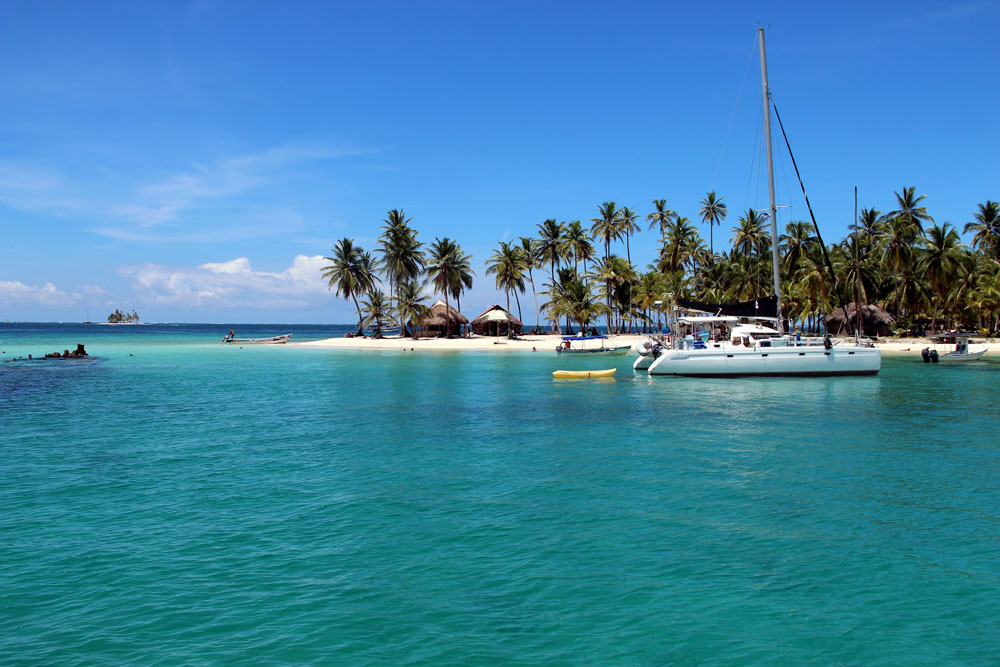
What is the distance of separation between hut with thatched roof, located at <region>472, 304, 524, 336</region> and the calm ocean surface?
→ 2297 inches

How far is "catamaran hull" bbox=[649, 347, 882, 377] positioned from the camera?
31.3 metres

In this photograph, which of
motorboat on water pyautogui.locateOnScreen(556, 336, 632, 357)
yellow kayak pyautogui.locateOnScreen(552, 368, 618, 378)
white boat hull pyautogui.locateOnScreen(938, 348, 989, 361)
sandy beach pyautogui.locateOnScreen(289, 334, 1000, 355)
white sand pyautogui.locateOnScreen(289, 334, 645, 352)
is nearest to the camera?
yellow kayak pyautogui.locateOnScreen(552, 368, 618, 378)

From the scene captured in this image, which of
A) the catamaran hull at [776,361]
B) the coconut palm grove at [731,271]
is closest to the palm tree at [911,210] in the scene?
the coconut palm grove at [731,271]

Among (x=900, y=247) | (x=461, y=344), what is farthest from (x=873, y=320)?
(x=461, y=344)

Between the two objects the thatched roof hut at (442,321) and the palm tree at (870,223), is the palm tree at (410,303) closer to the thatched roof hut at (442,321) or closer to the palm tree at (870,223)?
the thatched roof hut at (442,321)

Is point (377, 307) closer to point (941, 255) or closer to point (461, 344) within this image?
point (461, 344)

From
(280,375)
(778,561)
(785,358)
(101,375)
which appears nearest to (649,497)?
(778,561)

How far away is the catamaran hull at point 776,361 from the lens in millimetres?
31312

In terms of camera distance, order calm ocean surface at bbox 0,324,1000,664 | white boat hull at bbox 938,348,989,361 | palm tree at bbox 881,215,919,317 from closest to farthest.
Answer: calm ocean surface at bbox 0,324,1000,664
white boat hull at bbox 938,348,989,361
palm tree at bbox 881,215,919,317

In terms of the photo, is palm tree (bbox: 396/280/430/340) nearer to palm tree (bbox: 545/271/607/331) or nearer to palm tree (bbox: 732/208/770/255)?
palm tree (bbox: 545/271/607/331)

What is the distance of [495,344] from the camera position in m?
67.9

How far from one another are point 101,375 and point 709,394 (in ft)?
118

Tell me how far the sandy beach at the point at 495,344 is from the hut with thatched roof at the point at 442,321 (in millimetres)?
3015

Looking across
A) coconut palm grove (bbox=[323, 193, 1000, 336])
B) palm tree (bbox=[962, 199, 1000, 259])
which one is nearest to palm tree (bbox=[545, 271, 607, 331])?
coconut palm grove (bbox=[323, 193, 1000, 336])
